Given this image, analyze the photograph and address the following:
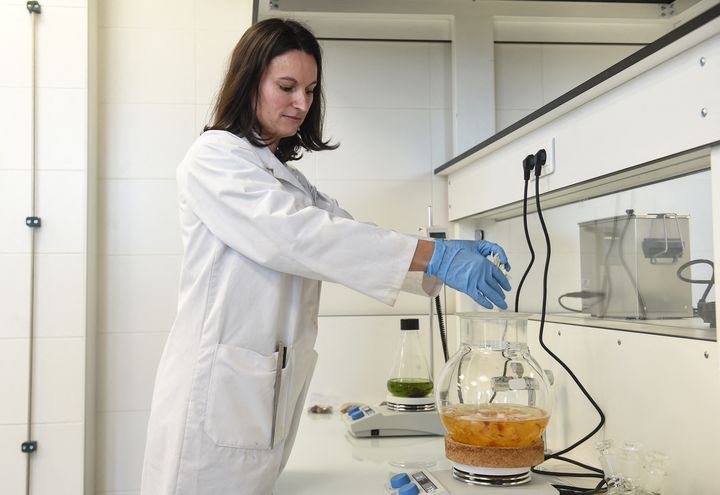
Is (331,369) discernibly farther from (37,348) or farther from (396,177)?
A: (37,348)

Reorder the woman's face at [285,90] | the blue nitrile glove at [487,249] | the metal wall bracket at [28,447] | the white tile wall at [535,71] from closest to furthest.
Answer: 1. the blue nitrile glove at [487,249]
2. the woman's face at [285,90]
3. the metal wall bracket at [28,447]
4. the white tile wall at [535,71]

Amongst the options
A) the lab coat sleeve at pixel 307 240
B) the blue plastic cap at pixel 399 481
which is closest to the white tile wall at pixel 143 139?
the lab coat sleeve at pixel 307 240

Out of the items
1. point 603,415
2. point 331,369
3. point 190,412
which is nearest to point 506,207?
point 603,415

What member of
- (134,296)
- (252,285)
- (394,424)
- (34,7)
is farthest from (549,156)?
(34,7)

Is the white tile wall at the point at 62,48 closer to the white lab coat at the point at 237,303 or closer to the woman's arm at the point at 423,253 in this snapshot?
the white lab coat at the point at 237,303

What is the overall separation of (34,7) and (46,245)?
729mm

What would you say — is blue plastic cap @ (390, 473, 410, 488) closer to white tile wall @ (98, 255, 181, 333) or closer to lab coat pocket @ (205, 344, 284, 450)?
lab coat pocket @ (205, 344, 284, 450)

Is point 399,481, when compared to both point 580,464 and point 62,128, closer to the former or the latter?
point 580,464

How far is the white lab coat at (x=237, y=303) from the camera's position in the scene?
1.12 meters

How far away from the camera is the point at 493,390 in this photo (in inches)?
44.7

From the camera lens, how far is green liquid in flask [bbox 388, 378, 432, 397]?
1744 mm

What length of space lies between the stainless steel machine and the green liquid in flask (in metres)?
0.46

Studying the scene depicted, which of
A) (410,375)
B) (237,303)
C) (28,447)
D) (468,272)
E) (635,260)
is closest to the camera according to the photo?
(468,272)

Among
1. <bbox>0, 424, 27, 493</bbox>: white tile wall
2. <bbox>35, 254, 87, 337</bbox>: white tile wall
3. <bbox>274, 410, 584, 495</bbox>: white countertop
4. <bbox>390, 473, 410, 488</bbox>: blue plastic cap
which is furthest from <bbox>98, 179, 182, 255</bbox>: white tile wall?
<bbox>390, 473, 410, 488</bbox>: blue plastic cap
